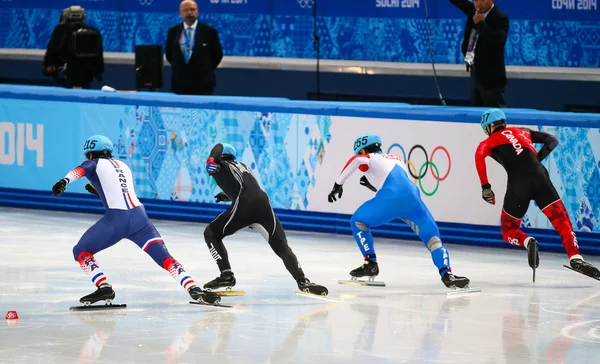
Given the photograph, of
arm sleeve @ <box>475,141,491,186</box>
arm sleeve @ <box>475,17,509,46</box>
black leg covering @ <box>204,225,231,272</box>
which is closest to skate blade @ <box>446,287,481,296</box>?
arm sleeve @ <box>475,141,491,186</box>

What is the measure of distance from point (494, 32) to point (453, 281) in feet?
13.1

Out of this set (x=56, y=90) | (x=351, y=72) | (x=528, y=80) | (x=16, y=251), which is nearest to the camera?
(x=16, y=251)

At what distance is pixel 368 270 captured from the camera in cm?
1352

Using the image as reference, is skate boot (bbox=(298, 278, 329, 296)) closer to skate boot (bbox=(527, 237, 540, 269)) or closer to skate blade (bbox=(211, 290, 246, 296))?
skate blade (bbox=(211, 290, 246, 296))

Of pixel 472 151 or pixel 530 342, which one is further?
pixel 472 151

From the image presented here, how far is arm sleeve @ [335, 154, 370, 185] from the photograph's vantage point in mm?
13297

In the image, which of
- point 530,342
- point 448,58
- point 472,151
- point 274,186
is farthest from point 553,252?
point 448,58

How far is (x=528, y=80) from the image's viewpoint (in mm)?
20406

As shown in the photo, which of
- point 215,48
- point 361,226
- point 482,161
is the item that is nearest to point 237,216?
point 361,226

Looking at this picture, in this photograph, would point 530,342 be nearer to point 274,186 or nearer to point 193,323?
point 193,323

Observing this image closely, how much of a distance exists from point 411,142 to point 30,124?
549 centimetres

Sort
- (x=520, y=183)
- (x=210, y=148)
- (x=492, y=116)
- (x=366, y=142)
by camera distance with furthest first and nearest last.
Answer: (x=210, y=148) → (x=492, y=116) → (x=520, y=183) → (x=366, y=142)

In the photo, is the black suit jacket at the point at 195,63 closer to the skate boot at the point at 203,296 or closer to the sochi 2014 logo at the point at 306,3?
the sochi 2014 logo at the point at 306,3

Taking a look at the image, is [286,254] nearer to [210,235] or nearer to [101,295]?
[210,235]
